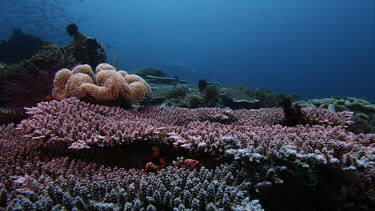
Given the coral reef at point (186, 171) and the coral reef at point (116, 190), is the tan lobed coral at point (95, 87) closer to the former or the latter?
the coral reef at point (186, 171)

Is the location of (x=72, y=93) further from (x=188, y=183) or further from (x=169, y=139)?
(x=188, y=183)

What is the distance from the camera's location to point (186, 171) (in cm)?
194

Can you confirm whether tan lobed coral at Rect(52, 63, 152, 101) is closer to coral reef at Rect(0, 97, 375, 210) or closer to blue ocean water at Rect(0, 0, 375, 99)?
coral reef at Rect(0, 97, 375, 210)

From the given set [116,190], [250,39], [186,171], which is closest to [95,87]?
[116,190]

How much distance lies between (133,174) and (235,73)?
13910 centimetres


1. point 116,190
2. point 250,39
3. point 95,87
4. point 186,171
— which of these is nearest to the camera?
point 116,190

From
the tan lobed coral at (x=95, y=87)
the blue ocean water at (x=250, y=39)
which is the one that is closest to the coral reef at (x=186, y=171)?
the tan lobed coral at (x=95, y=87)

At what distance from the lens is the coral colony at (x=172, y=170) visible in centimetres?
156

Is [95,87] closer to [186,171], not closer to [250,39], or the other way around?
[186,171]

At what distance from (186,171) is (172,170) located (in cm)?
18

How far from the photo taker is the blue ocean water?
11606 centimetres

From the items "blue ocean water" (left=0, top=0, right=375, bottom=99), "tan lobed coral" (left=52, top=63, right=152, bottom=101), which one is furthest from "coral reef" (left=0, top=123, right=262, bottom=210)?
"blue ocean water" (left=0, top=0, right=375, bottom=99)

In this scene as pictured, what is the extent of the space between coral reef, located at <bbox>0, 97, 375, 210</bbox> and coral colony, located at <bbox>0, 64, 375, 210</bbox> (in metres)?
0.01

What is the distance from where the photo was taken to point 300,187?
1976mm
